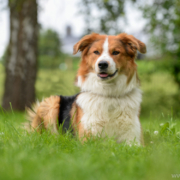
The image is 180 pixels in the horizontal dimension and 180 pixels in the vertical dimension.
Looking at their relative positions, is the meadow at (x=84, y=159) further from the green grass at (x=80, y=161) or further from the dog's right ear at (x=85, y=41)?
the dog's right ear at (x=85, y=41)

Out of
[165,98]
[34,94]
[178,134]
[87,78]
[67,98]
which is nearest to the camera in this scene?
[178,134]

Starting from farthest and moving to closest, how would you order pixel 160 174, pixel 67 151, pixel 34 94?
pixel 34 94, pixel 67 151, pixel 160 174

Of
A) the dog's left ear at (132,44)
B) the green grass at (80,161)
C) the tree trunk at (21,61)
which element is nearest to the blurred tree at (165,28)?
the tree trunk at (21,61)

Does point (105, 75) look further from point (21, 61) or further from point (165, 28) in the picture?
point (165, 28)

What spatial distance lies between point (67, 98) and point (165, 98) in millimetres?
5406

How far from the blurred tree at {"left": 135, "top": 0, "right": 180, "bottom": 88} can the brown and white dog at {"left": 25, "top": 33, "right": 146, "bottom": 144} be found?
526 cm

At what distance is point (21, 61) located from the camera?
7844 mm

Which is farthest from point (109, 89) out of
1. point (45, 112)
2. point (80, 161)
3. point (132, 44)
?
point (80, 161)

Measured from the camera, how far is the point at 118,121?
3564mm

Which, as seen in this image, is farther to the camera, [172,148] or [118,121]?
[118,121]

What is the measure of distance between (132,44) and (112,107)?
1.01 meters

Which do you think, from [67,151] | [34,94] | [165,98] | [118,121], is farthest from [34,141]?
[165,98]

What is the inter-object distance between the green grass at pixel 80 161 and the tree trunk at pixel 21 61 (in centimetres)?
495

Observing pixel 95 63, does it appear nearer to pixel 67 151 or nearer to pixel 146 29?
pixel 67 151
